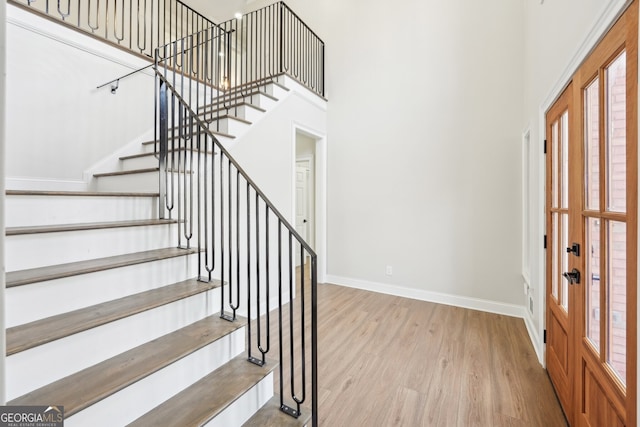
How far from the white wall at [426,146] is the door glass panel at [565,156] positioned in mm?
1390

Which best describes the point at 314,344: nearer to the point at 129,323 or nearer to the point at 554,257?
the point at 129,323

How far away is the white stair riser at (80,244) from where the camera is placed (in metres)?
1.35

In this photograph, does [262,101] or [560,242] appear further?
[262,101]

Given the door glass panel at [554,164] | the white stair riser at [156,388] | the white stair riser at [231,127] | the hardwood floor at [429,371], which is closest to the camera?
the white stair riser at [156,388]

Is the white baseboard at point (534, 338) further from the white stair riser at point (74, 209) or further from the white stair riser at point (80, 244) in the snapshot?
the white stair riser at point (74, 209)

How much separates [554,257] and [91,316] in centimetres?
288

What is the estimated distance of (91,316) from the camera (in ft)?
4.29

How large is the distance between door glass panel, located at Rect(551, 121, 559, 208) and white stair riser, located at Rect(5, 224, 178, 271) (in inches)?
110

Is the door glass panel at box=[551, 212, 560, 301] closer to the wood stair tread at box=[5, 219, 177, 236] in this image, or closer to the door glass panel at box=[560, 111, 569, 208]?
the door glass panel at box=[560, 111, 569, 208]

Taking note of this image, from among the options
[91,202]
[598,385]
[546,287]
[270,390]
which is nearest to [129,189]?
[91,202]

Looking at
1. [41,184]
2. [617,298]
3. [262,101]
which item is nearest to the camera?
[617,298]

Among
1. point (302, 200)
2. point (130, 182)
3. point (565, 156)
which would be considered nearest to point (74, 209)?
point (130, 182)

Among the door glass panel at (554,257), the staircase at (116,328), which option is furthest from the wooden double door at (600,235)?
the staircase at (116,328)

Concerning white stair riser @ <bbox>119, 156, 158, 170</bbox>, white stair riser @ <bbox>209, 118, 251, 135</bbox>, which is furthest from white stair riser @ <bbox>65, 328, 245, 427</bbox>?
white stair riser @ <bbox>209, 118, 251, 135</bbox>
